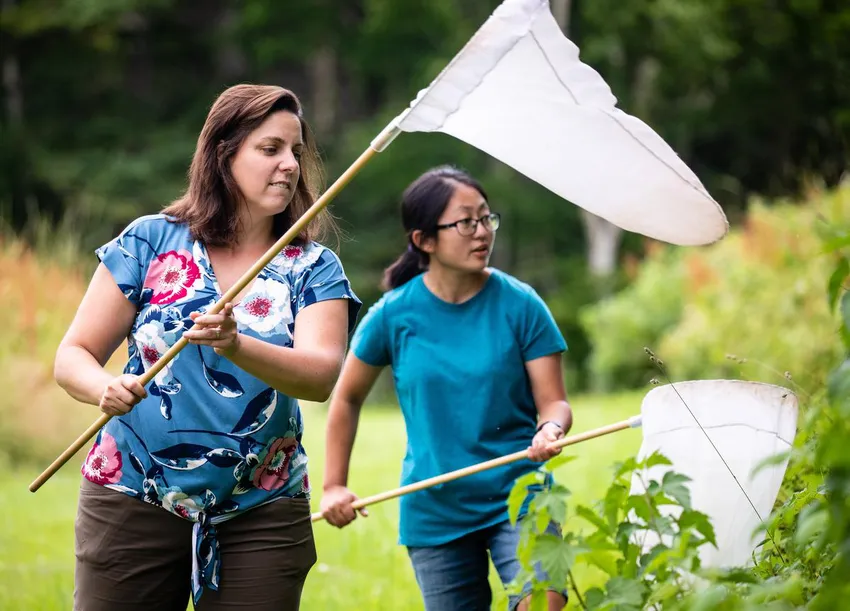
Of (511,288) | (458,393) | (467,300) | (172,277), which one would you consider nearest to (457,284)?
(467,300)

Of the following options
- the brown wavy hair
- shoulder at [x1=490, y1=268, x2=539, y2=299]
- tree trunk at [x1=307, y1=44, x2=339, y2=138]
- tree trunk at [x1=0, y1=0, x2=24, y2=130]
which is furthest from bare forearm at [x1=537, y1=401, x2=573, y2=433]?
tree trunk at [x1=0, y1=0, x2=24, y2=130]

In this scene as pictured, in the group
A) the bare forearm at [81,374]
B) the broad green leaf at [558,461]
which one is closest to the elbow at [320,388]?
the bare forearm at [81,374]

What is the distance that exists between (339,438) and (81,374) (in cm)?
133

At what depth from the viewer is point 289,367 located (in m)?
2.88

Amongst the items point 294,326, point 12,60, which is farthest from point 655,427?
point 12,60

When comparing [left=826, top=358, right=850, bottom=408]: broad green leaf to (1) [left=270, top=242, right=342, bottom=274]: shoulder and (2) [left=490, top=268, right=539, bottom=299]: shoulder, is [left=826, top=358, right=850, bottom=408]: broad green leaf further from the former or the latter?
(2) [left=490, top=268, right=539, bottom=299]: shoulder

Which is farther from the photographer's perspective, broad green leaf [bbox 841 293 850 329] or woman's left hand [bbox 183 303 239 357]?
woman's left hand [bbox 183 303 239 357]

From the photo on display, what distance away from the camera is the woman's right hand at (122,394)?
285 cm

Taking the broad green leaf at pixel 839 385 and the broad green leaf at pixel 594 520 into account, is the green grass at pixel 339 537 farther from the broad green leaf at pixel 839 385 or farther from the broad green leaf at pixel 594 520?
the broad green leaf at pixel 839 385

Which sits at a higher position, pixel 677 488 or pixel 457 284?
pixel 457 284

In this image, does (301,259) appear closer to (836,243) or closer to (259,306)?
(259,306)

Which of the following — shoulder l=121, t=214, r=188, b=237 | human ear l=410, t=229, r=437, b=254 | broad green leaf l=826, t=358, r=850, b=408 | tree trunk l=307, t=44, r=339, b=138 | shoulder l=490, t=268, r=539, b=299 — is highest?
tree trunk l=307, t=44, r=339, b=138

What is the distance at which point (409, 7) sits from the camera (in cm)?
2456

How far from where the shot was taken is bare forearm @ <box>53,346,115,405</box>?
295 cm
